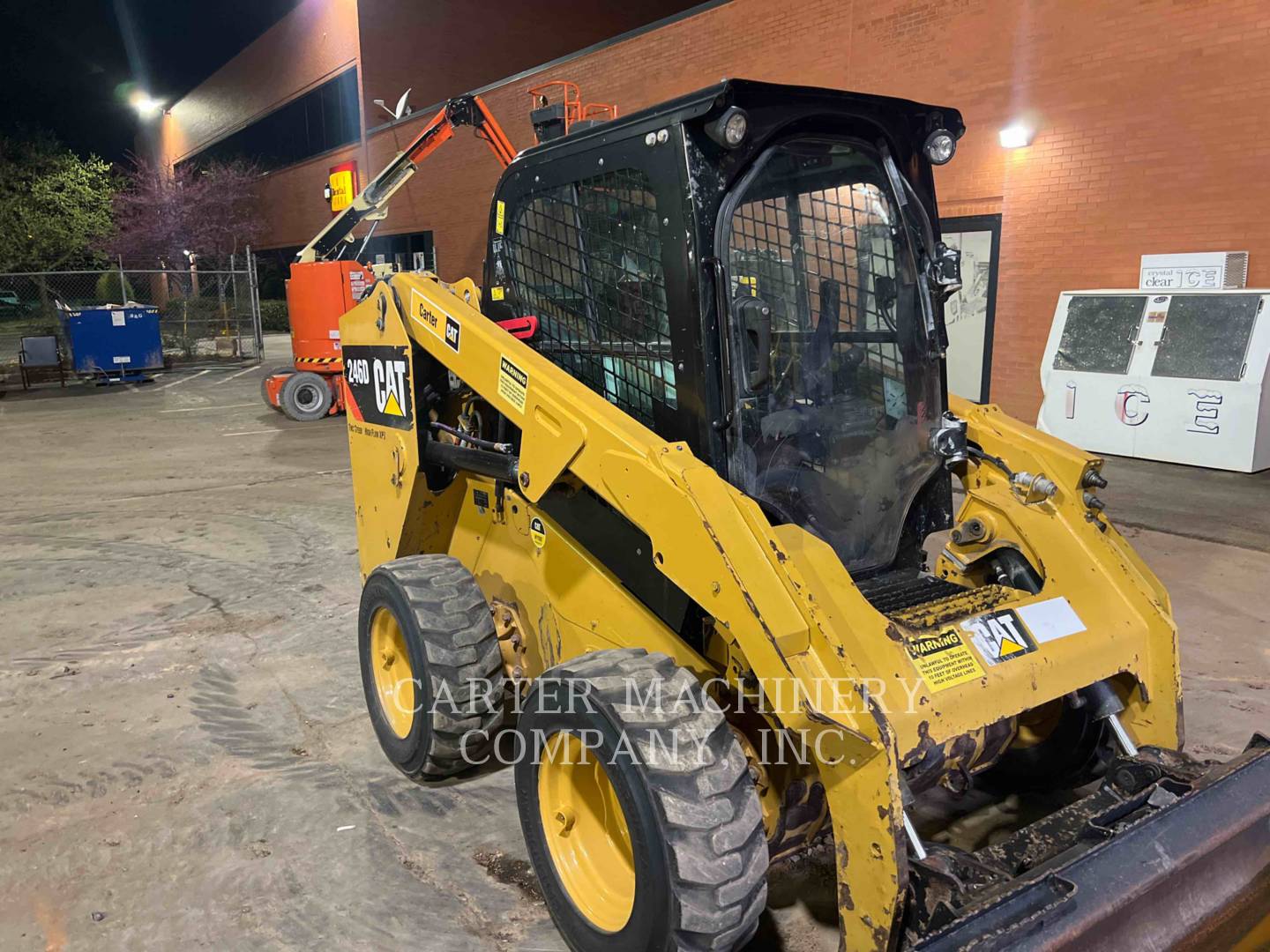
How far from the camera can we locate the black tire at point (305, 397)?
41.3ft

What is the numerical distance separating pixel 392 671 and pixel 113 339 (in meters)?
15.1

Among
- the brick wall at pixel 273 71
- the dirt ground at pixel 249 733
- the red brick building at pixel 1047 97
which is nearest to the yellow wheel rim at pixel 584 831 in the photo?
the dirt ground at pixel 249 733

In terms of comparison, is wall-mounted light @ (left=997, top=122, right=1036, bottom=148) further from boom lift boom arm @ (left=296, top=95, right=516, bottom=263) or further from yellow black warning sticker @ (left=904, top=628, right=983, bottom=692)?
yellow black warning sticker @ (left=904, top=628, right=983, bottom=692)

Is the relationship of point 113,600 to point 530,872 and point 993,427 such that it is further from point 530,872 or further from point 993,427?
point 993,427

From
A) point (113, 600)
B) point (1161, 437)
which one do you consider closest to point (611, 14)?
point (1161, 437)

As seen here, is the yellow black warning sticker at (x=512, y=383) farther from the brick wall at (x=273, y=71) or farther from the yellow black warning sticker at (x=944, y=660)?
the brick wall at (x=273, y=71)

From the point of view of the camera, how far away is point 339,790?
348cm

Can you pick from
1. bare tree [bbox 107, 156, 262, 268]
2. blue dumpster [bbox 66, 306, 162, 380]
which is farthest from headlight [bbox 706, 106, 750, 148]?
bare tree [bbox 107, 156, 262, 268]

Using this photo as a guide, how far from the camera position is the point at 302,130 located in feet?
94.4

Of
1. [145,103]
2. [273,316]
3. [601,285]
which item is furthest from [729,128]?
[145,103]

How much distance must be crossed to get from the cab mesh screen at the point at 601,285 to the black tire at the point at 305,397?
10116 millimetres

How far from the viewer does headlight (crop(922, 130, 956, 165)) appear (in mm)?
2938

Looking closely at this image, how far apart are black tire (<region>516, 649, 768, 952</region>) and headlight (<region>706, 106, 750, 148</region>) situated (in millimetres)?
1378

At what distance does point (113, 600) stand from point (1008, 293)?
30.0 feet
